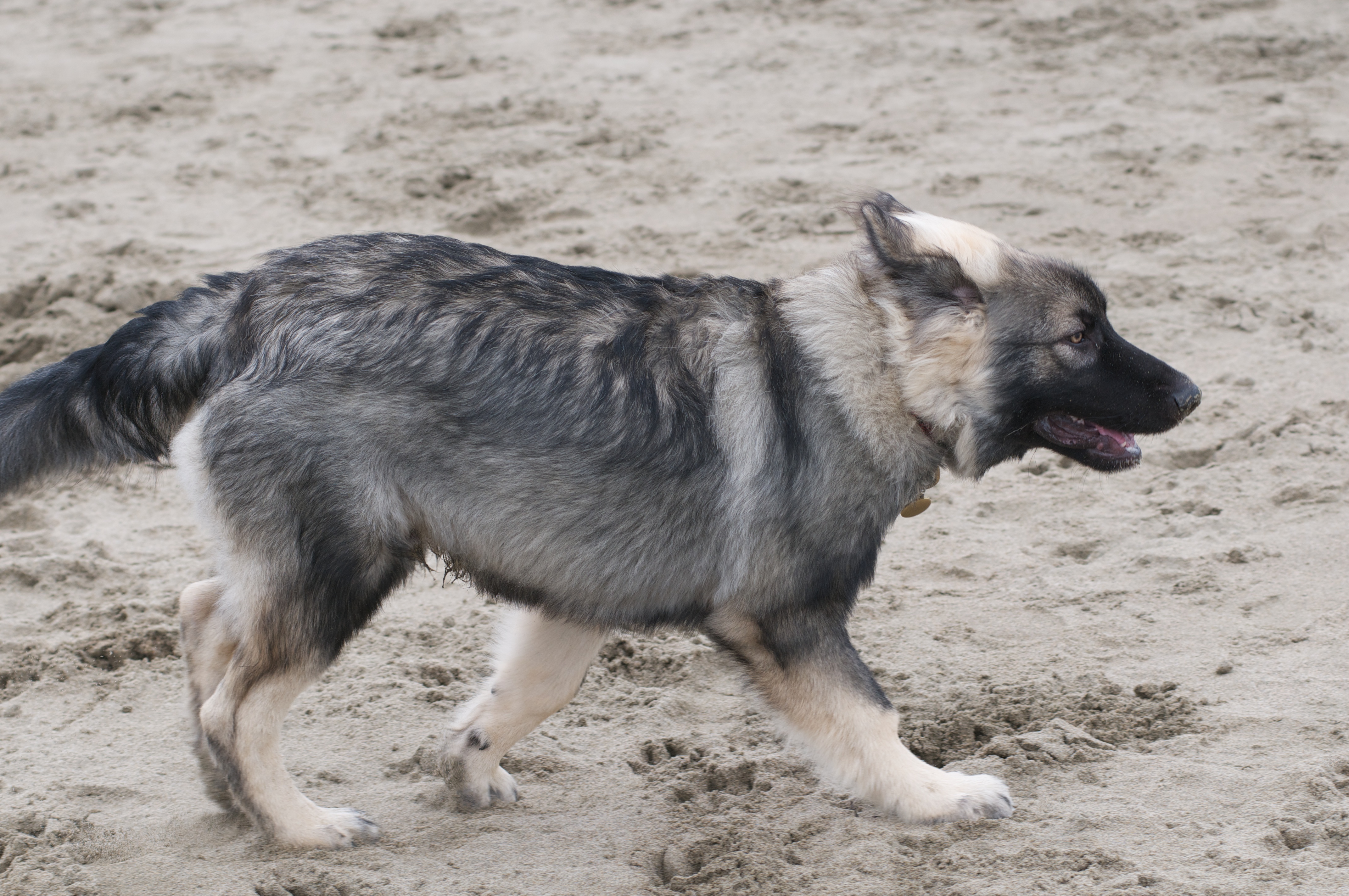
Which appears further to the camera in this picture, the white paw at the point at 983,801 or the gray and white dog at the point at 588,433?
the white paw at the point at 983,801

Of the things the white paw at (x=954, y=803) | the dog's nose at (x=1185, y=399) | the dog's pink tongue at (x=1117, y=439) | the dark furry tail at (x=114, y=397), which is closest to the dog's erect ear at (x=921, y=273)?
the dog's pink tongue at (x=1117, y=439)

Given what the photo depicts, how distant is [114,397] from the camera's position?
3.68m

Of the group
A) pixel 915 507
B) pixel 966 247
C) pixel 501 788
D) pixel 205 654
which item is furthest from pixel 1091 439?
pixel 205 654

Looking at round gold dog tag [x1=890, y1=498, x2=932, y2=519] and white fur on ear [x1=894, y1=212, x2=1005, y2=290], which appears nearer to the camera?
white fur on ear [x1=894, y1=212, x2=1005, y2=290]

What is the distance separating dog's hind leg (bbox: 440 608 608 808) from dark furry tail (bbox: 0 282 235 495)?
3.83 ft

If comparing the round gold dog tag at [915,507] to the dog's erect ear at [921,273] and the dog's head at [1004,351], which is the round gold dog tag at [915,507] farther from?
the dog's erect ear at [921,273]

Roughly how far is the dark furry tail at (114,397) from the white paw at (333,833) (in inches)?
44.7

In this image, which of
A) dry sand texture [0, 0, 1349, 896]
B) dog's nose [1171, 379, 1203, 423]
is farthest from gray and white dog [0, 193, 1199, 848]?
dry sand texture [0, 0, 1349, 896]

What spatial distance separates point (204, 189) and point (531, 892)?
582cm

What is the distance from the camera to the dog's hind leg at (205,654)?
3.86m

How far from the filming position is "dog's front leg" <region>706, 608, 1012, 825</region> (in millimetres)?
3697

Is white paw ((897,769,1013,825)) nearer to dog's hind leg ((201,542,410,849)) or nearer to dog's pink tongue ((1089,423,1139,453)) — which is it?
dog's pink tongue ((1089,423,1139,453))

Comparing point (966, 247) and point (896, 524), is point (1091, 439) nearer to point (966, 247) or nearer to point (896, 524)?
point (966, 247)

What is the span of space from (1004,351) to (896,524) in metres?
1.90
